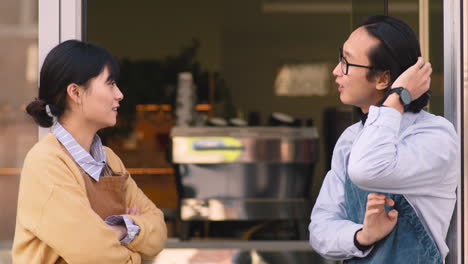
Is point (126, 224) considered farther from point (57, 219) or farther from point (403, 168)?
point (403, 168)

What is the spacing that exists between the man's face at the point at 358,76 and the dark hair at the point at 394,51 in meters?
0.01

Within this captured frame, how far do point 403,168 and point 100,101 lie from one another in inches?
30.7

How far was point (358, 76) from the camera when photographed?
5.51 ft

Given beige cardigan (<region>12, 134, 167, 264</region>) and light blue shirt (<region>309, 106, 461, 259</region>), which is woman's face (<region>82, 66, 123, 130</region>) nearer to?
beige cardigan (<region>12, 134, 167, 264</region>)

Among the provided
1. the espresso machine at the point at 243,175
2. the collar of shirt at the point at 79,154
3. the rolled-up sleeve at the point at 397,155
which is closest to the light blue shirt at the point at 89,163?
the collar of shirt at the point at 79,154

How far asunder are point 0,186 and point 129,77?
5.95 m

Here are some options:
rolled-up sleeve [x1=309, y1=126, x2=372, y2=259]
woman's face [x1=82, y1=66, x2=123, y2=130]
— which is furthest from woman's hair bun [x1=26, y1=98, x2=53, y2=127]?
rolled-up sleeve [x1=309, y1=126, x2=372, y2=259]

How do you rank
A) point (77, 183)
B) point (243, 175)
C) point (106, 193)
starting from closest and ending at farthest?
point (77, 183) < point (106, 193) < point (243, 175)

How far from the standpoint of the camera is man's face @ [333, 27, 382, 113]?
1.67 meters

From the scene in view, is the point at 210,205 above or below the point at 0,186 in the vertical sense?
below

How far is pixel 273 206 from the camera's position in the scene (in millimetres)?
5223

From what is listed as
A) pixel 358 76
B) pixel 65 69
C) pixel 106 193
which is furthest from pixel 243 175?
pixel 358 76

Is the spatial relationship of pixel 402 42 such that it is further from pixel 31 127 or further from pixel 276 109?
pixel 276 109

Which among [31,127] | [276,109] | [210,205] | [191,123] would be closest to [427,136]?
[31,127]
